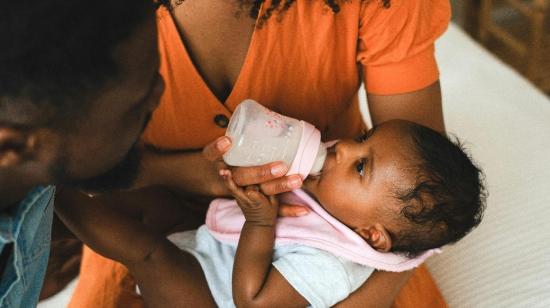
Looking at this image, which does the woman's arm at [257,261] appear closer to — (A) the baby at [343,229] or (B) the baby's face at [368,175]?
(A) the baby at [343,229]

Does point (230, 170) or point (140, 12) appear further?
point (230, 170)

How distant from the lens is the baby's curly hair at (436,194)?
96 centimetres

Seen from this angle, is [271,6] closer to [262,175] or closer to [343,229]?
[262,175]

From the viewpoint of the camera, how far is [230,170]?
1016 mm

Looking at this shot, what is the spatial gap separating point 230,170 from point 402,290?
44cm

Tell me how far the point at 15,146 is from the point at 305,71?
0.59 metres

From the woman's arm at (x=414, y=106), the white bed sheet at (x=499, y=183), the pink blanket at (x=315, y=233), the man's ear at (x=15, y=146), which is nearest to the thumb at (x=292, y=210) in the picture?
the pink blanket at (x=315, y=233)

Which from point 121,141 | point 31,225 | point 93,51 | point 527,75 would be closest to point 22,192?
point 31,225

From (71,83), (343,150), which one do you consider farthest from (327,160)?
(71,83)

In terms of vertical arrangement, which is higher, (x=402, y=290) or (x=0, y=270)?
(x=0, y=270)

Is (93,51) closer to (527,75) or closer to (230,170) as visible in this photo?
(230,170)

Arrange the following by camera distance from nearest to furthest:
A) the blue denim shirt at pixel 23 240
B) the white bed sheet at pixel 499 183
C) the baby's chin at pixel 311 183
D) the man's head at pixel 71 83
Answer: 1. the man's head at pixel 71 83
2. the blue denim shirt at pixel 23 240
3. the baby's chin at pixel 311 183
4. the white bed sheet at pixel 499 183

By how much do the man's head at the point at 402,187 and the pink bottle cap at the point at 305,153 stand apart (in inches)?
2.3

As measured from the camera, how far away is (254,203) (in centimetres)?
100
